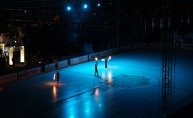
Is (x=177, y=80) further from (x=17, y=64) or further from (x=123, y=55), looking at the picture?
(x=17, y=64)

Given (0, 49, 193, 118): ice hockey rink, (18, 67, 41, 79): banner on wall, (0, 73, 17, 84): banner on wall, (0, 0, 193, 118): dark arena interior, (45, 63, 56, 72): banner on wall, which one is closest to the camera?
(0, 0, 193, 118): dark arena interior

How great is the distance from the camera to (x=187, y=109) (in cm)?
2172

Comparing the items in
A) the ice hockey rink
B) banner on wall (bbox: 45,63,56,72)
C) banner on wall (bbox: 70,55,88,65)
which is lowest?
the ice hockey rink

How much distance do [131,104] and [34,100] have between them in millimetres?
7739

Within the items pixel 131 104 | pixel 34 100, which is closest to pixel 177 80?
pixel 131 104

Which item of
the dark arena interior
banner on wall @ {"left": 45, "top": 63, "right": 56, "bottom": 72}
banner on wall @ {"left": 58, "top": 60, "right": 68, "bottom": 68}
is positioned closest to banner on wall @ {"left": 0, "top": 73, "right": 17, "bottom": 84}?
the dark arena interior

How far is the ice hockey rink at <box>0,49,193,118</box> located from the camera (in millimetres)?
22875

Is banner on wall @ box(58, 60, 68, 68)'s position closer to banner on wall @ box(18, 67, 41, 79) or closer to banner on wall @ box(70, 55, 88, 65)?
banner on wall @ box(70, 55, 88, 65)

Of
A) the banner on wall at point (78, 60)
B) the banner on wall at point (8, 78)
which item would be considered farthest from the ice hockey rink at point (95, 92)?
the banner on wall at point (78, 60)

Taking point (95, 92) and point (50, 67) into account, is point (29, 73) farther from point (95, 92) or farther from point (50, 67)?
point (95, 92)

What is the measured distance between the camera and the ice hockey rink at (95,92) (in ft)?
75.0

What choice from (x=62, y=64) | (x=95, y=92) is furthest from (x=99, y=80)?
(x=62, y=64)

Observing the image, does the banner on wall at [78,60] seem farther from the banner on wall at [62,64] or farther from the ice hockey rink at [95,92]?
the banner on wall at [62,64]

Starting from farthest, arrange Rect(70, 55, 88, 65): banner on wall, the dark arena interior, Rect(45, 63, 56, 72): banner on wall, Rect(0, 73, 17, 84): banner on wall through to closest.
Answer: Rect(70, 55, 88, 65): banner on wall → Rect(45, 63, 56, 72): banner on wall → Rect(0, 73, 17, 84): banner on wall → the dark arena interior
